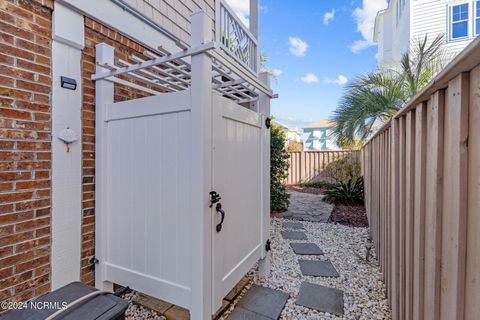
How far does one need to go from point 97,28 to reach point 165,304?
102 inches

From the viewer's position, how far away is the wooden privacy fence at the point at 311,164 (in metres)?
9.94

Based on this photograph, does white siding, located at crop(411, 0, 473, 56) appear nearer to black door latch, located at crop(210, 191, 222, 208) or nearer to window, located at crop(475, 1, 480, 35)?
window, located at crop(475, 1, 480, 35)

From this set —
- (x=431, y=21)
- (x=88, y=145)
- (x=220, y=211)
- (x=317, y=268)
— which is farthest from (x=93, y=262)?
(x=431, y=21)

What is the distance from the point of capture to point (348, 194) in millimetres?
6660

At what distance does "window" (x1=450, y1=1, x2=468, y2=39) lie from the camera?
7941 millimetres

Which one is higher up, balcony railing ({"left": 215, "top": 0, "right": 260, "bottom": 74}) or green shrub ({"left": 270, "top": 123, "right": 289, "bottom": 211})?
balcony railing ({"left": 215, "top": 0, "right": 260, "bottom": 74})

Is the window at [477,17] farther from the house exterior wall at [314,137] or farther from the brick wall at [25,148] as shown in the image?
the house exterior wall at [314,137]

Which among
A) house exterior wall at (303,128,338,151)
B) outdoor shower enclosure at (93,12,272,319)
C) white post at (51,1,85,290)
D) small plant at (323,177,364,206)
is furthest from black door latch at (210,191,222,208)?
house exterior wall at (303,128,338,151)

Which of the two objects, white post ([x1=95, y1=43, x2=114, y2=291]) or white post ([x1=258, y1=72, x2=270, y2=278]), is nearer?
white post ([x1=95, y1=43, x2=114, y2=291])

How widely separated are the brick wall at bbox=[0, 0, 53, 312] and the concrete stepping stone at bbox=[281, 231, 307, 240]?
3.20 meters

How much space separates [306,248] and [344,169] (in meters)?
6.44

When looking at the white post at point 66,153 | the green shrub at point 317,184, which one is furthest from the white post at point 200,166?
the green shrub at point 317,184

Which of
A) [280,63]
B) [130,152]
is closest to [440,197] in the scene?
[130,152]

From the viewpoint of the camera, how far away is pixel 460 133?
0.87 metres
